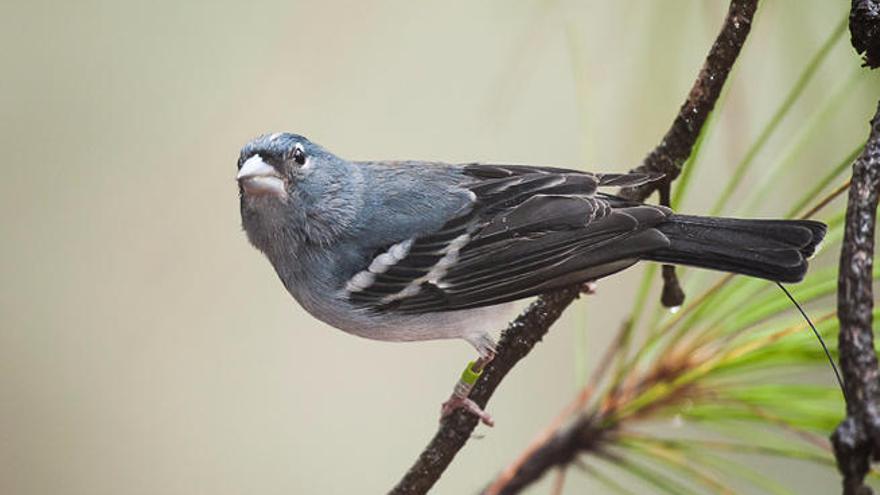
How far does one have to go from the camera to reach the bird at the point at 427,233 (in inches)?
33.2

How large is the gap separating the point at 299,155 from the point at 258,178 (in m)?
0.10

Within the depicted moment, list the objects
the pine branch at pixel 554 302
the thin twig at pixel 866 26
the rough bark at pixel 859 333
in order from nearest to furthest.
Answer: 1. the rough bark at pixel 859 333
2. the thin twig at pixel 866 26
3. the pine branch at pixel 554 302

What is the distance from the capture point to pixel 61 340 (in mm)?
1760

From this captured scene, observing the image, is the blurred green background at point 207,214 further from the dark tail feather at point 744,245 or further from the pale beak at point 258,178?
the dark tail feather at point 744,245

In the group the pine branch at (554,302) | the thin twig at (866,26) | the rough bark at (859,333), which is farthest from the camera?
the pine branch at (554,302)

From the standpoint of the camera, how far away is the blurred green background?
1.71 metres

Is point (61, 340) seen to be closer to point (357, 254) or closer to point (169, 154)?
point (169, 154)

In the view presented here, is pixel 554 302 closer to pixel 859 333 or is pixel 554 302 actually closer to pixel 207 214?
pixel 859 333

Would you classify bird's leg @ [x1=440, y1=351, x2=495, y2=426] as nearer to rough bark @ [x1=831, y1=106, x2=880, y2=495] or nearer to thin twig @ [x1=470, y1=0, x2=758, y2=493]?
thin twig @ [x1=470, y1=0, x2=758, y2=493]

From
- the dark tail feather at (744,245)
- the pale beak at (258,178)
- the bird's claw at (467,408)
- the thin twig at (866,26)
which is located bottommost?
the bird's claw at (467,408)

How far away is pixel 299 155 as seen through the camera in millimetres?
885

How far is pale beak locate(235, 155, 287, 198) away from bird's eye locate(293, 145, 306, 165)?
0.03 m

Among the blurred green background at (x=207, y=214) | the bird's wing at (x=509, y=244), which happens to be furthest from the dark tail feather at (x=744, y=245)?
the blurred green background at (x=207, y=214)

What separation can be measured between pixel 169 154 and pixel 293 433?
507 millimetres
